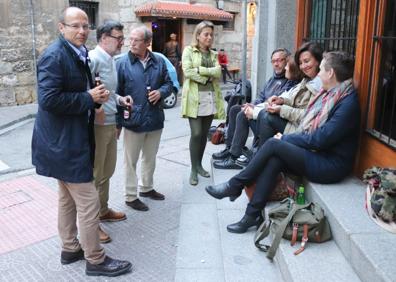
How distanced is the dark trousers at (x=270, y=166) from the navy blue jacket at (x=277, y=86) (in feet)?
4.93

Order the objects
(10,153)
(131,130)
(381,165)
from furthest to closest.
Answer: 1. (10,153)
2. (131,130)
3. (381,165)

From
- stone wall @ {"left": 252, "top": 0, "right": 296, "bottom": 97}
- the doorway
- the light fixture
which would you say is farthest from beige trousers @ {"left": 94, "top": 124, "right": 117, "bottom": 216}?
the light fixture

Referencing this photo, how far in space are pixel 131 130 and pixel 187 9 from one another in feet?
38.7

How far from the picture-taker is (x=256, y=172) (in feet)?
11.5

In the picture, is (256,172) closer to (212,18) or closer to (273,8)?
(273,8)

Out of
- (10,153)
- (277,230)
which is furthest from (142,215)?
(10,153)

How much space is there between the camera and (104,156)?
12.6 feet

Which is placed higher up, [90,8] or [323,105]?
[90,8]

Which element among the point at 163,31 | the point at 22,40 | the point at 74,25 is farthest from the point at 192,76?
the point at 163,31

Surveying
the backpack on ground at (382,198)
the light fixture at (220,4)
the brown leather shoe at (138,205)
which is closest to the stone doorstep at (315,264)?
the backpack on ground at (382,198)

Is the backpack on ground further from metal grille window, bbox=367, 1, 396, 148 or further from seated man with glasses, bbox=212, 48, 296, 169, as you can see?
seated man with glasses, bbox=212, 48, 296, 169

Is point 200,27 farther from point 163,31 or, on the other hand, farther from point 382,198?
point 163,31

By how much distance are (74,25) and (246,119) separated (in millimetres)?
2527

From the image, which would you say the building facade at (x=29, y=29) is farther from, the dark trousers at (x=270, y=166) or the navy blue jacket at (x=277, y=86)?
the dark trousers at (x=270, y=166)
